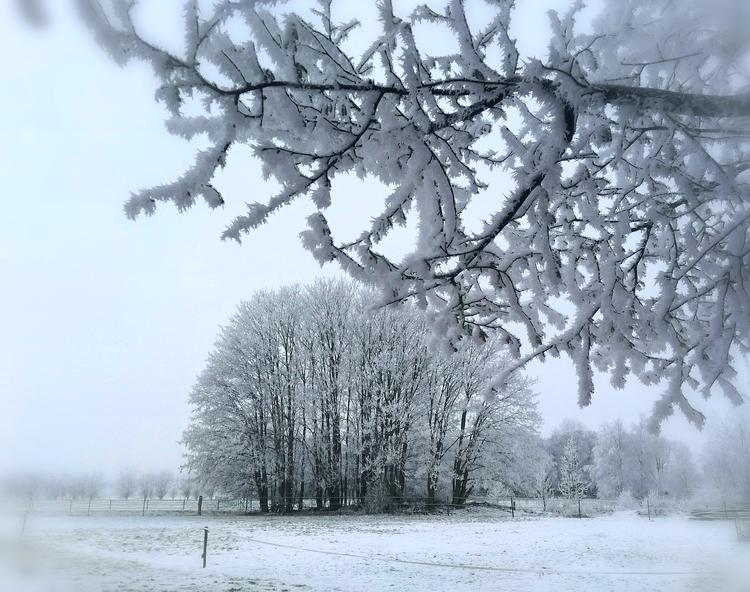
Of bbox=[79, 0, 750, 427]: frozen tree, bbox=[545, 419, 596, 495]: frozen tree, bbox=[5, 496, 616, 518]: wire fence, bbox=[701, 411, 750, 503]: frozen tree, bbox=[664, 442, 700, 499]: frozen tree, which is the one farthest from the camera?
bbox=[545, 419, 596, 495]: frozen tree

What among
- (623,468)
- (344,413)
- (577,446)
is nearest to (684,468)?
(344,413)

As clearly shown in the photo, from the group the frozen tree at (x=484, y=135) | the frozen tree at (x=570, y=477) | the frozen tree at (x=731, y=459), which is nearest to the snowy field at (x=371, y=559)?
the frozen tree at (x=731, y=459)

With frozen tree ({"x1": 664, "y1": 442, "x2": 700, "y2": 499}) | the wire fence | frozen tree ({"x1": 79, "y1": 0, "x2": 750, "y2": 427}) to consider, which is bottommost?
the wire fence

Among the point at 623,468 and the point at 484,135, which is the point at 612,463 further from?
the point at 484,135

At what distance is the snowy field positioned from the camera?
5766 millimetres

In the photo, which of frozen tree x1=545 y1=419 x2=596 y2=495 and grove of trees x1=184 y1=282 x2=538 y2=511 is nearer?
grove of trees x1=184 y1=282 x2=538 y2=511

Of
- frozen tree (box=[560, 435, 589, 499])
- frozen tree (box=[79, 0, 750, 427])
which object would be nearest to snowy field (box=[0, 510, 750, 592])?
frozen tree (box=[79, 0, 750, 427])

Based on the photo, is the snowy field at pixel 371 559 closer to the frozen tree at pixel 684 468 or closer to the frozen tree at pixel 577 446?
the frozen tree at pixel 684 468

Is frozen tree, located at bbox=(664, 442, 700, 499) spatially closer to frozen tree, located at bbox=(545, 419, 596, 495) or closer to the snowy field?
the snowy field

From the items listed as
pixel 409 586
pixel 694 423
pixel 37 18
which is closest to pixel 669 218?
pixel 694 423

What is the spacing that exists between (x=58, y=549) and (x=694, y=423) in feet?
35.2

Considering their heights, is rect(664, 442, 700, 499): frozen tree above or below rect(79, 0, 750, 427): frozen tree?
below

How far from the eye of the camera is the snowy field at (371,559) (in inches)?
227

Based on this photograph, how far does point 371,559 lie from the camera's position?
8930 millimetres
